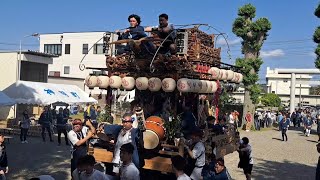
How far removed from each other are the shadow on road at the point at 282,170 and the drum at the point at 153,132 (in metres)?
5.97

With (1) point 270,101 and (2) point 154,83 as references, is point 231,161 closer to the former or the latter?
(2) point 154,83

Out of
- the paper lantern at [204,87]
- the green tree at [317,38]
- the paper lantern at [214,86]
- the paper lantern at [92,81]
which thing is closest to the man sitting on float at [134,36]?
the paper lantern at [92,81]

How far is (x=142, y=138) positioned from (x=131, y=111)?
1708 mm

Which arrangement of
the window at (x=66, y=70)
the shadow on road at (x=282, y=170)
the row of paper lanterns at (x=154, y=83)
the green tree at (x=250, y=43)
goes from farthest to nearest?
the window at (x=66, y=70) → the green tree at (x=250, y=43) → the shadow on road at (x=282, y=170) → the row of paper lanterns at (x=154, y=83)

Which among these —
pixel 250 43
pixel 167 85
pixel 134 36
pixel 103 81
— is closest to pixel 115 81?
pixel 103 81

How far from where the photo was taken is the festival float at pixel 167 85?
823 centimetres

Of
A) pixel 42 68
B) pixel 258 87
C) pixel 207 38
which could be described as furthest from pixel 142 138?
pixel 42 68

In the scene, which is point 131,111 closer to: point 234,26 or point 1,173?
point 1,173

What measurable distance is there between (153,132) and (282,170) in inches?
328

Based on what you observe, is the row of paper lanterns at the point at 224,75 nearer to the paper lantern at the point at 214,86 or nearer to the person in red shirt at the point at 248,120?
the paper lantern at the point at 214,86

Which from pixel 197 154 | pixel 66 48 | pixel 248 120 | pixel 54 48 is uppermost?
pixel 54 48

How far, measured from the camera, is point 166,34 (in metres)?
8.85

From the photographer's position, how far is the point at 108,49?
33.2ft

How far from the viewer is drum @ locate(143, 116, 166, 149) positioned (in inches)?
317
